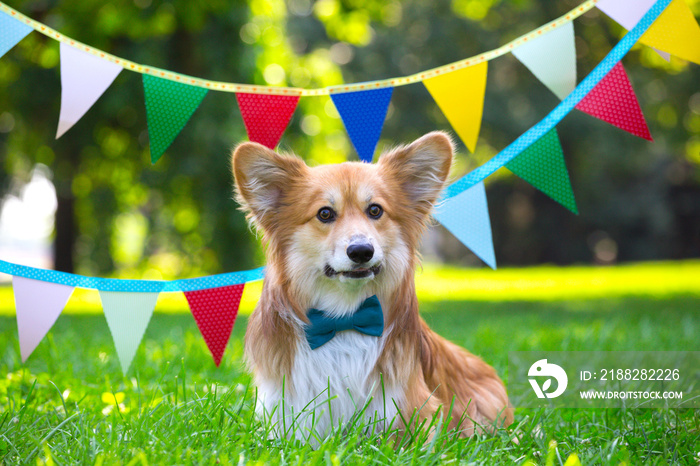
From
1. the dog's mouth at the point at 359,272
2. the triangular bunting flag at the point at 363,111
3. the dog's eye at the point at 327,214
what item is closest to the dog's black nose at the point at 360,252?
the dog's mouth at the point at 359,272

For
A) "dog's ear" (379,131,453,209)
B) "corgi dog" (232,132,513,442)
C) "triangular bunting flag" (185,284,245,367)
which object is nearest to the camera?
"corgi dog" (232,132,513,442)

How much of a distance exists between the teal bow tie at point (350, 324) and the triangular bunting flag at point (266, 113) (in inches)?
43.5

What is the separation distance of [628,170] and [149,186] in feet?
57.4

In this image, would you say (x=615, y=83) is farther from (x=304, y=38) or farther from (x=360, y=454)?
(x=304, y=38)

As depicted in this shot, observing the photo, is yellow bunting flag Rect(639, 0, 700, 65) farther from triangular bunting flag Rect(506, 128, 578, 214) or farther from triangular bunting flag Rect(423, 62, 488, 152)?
triangular bunting flag Rect(423, 62, 488, 152)

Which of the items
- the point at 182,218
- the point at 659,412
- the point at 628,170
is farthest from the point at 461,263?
the point at 659,412

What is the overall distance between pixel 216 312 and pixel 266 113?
1.07 metres

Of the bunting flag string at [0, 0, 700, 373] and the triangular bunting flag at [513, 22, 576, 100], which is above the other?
the triangular bunting flag at [513, 22, 576, 100]

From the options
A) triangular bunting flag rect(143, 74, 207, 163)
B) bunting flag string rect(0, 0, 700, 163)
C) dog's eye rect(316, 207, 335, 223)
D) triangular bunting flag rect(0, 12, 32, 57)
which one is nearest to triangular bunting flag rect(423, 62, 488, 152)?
bunting flag string rect(0, 0, 700, 163)

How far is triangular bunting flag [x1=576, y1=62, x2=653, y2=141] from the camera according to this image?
10.1 ft

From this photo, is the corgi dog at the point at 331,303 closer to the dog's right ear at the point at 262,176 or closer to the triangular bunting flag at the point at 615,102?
the dog's right ear at the point at 262,176

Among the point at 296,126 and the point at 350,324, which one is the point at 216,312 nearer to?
the point at 350,324

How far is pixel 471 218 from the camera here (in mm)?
3174

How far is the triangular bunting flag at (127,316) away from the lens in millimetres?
2943
